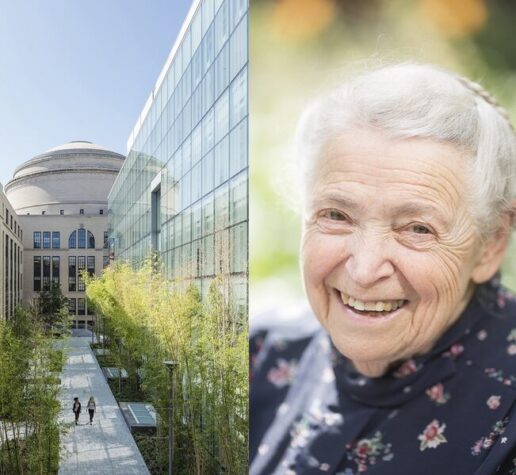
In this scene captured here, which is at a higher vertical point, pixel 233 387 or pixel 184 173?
pixel 184 173

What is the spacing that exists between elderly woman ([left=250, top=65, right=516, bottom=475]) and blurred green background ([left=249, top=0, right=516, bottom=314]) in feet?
0.39

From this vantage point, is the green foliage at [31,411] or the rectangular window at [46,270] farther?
the rectangular window at [46,270]

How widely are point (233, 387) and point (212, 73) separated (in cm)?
347

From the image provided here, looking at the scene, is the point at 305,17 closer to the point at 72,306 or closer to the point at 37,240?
the point at 72,306

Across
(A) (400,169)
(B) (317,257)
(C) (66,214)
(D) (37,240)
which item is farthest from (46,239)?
(A) (400,169)

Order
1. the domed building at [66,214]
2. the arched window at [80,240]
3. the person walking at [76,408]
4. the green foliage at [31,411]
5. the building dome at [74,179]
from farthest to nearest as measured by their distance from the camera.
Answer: the building dome at [74,179]
the arched window at [80,240]
the domed building at [66,214]
the person walking at [76,408]
the green foliage at [31,411]

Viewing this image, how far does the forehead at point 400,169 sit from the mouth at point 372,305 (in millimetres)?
712

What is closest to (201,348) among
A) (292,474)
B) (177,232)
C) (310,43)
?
(177,232)

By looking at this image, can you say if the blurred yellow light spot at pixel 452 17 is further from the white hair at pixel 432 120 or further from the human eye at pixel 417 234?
the human eye at pixel 417 234

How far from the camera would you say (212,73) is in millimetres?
6926

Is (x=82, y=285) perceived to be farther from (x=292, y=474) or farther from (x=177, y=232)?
(x=292, y=474)

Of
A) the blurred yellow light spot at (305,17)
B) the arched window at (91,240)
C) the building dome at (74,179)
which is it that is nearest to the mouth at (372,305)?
the blurred yellow light spot at (305,17)

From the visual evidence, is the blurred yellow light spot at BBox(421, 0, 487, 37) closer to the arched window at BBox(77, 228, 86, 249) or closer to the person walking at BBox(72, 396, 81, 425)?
the person walking at BBox(72, 396, 81, 425)

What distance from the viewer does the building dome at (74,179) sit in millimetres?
37469
